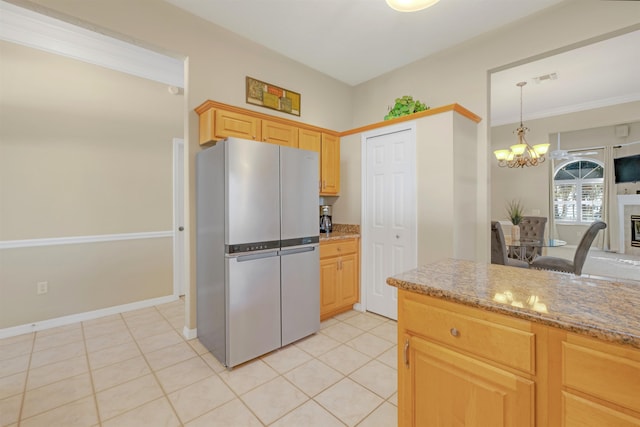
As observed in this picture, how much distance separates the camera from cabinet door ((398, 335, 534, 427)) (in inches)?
36.1

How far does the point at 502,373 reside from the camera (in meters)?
0.94

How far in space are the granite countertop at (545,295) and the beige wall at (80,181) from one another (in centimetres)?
332

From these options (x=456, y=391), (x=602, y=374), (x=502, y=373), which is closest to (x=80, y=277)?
(x=456, y=391)

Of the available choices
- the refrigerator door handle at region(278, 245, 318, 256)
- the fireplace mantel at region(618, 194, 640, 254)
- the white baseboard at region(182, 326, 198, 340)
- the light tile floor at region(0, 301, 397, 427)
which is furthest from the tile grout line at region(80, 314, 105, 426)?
the fireplace mantel at region(618, 194, 640, 254)

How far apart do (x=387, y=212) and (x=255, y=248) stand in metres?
1.58

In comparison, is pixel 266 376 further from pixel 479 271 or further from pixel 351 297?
pixel 479 271

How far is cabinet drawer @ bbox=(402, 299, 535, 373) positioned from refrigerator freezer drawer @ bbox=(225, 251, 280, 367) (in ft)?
4.46

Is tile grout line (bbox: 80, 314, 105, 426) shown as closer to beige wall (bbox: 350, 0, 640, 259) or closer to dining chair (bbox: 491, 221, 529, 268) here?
beige wall (bbox: 350, 0, 640, 259)

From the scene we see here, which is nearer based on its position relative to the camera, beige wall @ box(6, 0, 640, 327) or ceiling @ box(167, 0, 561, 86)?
beige wall @ box(6, 0, 640, 327)

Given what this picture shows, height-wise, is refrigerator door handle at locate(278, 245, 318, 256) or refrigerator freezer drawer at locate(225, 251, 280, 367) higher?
refrigerator door handle at locate(278, 245, 318, 256)

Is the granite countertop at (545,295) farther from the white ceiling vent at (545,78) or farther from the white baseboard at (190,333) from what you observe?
the white ceiling vent at (545,78)

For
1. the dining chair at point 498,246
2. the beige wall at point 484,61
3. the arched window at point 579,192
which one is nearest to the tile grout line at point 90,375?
the beige wall at point 484,61

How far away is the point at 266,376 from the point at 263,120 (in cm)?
232

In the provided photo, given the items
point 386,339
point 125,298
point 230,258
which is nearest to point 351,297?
point 386,339
